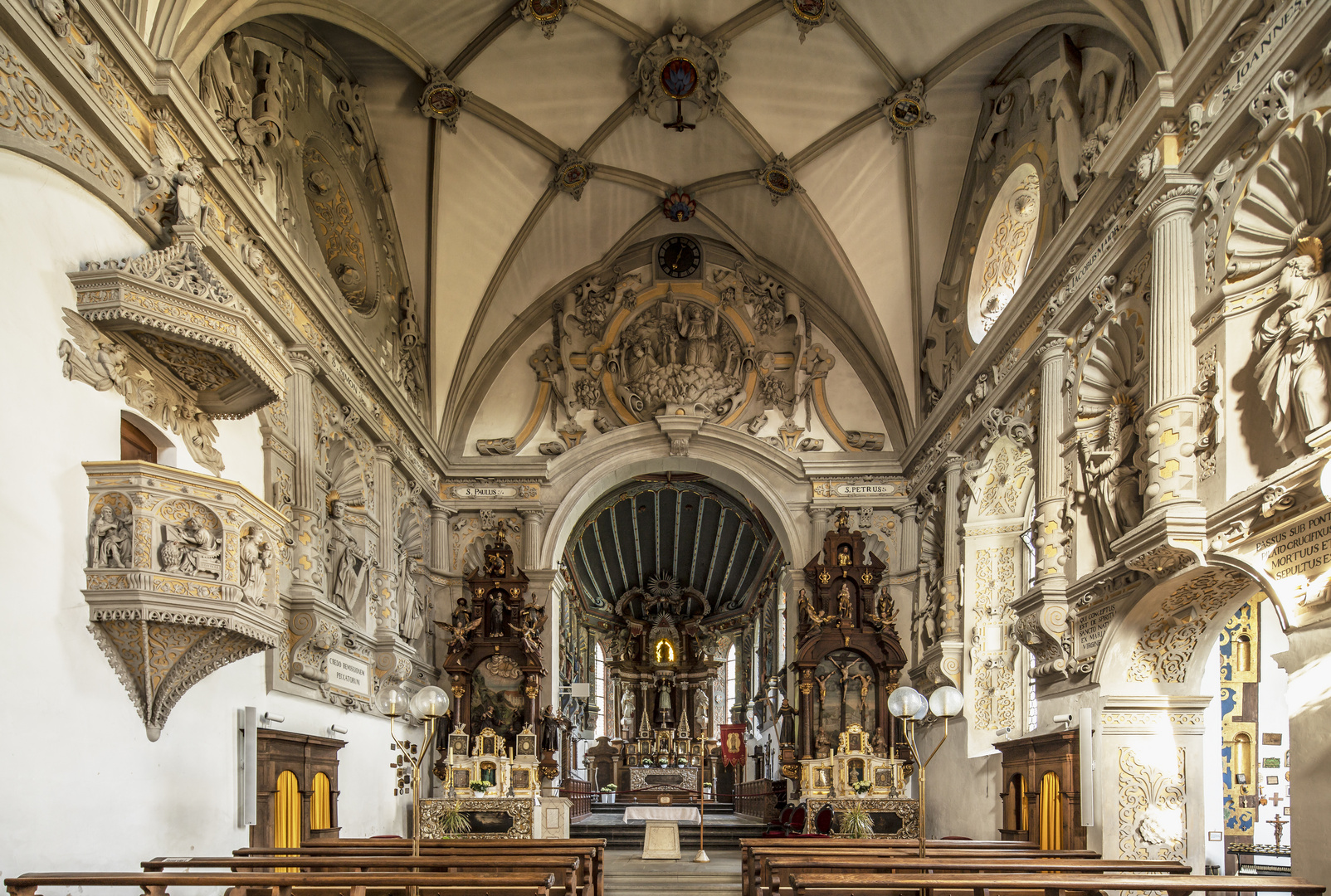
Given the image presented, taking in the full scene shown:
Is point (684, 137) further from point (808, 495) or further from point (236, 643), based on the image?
point (236, 643)

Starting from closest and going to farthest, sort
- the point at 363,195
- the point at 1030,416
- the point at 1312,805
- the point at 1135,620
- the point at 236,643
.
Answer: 1. the point at 1312,805
2. the point at 236,643
3. the point at 1135,620
4. the point at 1030,416
5. the point at 363,195

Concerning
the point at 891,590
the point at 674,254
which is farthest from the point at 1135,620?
the point at 674,254

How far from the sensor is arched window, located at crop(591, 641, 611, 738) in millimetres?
34812

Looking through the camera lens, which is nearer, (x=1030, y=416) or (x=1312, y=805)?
(x=1312, y=805)

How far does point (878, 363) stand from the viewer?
1988 cm

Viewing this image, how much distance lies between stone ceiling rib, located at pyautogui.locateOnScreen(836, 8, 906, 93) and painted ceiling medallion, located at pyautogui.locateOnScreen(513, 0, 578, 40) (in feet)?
11.9

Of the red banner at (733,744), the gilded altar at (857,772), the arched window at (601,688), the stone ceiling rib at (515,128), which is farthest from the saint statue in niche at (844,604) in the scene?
the arched window at (601,688)

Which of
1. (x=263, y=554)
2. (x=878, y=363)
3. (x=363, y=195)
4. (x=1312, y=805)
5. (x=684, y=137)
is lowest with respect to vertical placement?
(x=1312, y=805)

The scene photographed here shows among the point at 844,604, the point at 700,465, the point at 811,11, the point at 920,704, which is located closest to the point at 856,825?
the point at 844,604

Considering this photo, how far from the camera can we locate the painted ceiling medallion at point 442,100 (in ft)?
52.0

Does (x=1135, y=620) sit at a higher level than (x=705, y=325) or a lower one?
lower

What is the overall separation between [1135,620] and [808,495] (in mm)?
10524

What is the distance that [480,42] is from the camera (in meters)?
15.5

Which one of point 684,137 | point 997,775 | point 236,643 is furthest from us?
point 684,137
